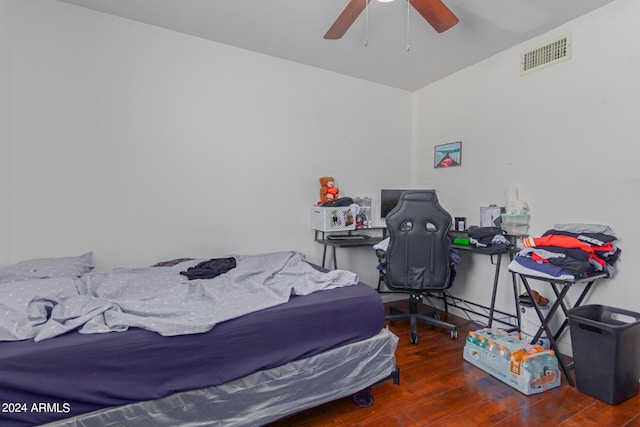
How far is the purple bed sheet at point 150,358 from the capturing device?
3.62 ft

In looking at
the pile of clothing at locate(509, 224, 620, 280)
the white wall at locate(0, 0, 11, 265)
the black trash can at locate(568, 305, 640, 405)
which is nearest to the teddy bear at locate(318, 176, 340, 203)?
the pile of clothing at locate(509, 224, 620, 280)

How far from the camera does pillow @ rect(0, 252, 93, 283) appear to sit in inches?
68.6

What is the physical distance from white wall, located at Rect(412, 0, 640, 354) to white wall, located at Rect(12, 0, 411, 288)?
1116 mm

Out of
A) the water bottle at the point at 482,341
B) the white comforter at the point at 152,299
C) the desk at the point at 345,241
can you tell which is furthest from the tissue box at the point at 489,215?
the white comforter at the point at 152,299

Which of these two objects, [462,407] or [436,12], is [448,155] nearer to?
[436,12]

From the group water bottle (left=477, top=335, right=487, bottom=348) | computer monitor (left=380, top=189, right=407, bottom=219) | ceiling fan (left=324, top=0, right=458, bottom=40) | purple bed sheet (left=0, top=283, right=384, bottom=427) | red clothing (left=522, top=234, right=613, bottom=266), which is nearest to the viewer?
purple bed sheet (left=0, top=283, right=384, bottom=427)

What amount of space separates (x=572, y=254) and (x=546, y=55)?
1700 millimetres

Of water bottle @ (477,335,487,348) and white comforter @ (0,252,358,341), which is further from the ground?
white comforter @ (0,252,358,341)

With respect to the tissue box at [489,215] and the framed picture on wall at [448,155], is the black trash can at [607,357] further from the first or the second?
the framed picture on wall at [448,155]

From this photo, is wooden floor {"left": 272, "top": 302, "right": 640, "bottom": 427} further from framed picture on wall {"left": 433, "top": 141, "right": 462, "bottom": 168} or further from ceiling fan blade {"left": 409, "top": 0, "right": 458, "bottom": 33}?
ceiling fan blade {"left": 409, "top": 0, "right": 458, "bottom": 33}

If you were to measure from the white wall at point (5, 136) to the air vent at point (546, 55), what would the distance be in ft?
13.0

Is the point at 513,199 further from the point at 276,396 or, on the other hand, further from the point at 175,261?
the point at 175,261

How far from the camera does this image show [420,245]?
100 inches

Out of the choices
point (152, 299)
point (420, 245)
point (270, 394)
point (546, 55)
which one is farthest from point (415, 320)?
point (546, 55)
